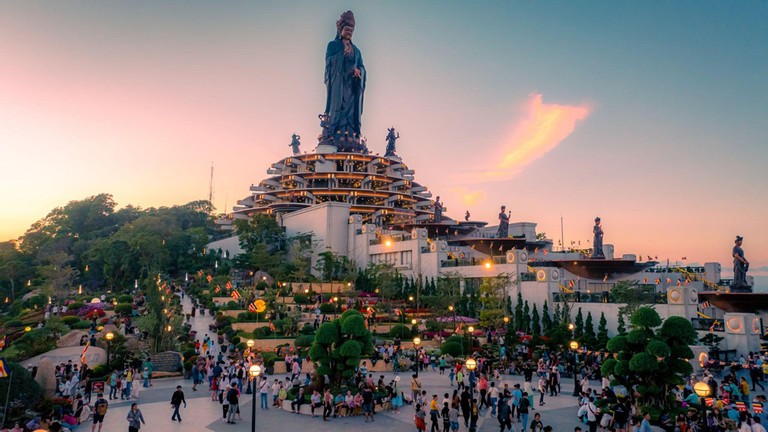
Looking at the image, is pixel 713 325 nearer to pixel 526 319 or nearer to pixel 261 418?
pixel 526 319

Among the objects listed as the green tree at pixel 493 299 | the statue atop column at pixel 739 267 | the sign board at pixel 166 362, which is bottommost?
the sign board at pixel 166 362

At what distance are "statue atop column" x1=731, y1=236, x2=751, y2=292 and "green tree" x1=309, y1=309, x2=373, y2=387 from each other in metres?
26.8

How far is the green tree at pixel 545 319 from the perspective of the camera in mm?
39188

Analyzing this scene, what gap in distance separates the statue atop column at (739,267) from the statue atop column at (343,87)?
208 feet

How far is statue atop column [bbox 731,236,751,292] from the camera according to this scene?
1326 inches

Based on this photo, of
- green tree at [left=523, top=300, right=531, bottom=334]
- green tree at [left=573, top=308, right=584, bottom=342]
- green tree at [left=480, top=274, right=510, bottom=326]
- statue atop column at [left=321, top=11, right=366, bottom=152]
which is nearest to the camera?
green tree at [left=480, top=274, right=510, bottom=326]

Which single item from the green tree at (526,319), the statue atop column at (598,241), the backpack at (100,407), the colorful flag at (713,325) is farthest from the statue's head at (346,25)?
the backpack at (100,407)

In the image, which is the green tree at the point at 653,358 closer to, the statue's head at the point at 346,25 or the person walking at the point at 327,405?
the person walking at the point at 327,405

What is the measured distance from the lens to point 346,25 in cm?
9056

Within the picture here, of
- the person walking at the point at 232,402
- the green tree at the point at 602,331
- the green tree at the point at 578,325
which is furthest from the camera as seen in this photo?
the green tree at the point at 578,325

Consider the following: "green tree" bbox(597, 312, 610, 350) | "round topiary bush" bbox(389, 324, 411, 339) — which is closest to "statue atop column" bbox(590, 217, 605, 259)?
"green tree" bbox(597, 312, 610, 350)

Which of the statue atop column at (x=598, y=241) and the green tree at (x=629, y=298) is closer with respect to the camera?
the green tree at (x=629, y=298)

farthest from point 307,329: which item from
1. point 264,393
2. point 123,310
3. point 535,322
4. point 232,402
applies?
point 123,310

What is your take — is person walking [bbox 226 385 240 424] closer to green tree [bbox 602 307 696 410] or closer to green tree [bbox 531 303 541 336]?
green tree [bbox 602 307 696 410]
